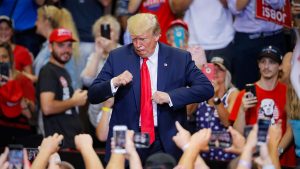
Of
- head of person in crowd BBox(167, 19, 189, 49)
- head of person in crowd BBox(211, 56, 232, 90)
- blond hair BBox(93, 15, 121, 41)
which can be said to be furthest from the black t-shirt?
head of person in crowd BBox(211, 56, 232, 90)

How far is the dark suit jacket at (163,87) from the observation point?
7.94 m

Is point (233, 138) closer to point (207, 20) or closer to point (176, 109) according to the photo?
point (176, 109)

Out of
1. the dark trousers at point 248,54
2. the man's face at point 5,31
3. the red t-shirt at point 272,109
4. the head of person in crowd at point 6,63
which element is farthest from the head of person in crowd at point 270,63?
the man's face at point 5,31

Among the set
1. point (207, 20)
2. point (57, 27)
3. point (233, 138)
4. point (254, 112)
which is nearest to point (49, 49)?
point (57, 27)

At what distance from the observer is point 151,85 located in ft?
26.3

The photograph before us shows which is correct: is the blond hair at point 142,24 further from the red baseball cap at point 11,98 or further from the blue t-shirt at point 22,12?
the blue t-shirt at point 22,12

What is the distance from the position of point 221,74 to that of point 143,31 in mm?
2200

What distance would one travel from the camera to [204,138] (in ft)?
21.6

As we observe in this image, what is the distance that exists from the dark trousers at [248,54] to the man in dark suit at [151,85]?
7.61 ft

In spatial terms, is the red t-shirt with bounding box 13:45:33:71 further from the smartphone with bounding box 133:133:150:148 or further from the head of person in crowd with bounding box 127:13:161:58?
the smartphone with bounding box 133:133:150:148

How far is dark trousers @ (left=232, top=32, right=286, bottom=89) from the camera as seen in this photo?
34.0ft

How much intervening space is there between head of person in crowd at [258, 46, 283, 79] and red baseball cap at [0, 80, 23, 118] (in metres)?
2.96

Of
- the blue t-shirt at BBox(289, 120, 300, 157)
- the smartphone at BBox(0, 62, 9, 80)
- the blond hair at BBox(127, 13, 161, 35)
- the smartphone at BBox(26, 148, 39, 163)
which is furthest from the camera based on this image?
the smartphone at BBox(0, 62, 9, 80)

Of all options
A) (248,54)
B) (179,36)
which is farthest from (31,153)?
(248,54)
